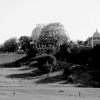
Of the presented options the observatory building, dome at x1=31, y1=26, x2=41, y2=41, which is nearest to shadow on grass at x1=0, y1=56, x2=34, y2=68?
the observatory building

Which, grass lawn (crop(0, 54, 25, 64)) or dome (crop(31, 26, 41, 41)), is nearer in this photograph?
grass lawn (crop(0, 54, 25, 64))

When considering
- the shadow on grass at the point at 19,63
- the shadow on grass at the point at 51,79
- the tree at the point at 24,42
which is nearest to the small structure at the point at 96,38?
the shadow on grass at the point at 19,63

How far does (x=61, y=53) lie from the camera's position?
84.4 m

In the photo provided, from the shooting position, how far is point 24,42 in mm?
128625

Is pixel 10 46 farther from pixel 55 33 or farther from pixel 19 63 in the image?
pixel 19 63

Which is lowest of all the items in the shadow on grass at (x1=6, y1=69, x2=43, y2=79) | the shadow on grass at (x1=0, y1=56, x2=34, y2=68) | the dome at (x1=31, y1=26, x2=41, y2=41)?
the shadow on grass at (x1=6, y1=69, x2=43, y2=79)

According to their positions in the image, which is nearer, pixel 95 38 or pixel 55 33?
pixel 55 33

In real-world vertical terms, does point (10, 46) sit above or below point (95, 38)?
below

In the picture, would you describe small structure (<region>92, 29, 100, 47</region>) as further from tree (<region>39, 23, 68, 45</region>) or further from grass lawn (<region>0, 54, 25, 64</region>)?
grass lawn (<region>0, 54, 25, 64</region>)

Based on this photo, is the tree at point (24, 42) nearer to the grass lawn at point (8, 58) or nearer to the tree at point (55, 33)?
the grass lawn at point (8, 58)

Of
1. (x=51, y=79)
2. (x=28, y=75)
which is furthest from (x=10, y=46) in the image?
(x=51, y=79)

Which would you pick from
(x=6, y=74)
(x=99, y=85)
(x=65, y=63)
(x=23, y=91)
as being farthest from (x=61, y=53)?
(x=23, y=91)

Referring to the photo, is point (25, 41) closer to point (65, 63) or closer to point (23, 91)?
point (65, 63)

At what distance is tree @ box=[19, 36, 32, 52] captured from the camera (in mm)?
127613
